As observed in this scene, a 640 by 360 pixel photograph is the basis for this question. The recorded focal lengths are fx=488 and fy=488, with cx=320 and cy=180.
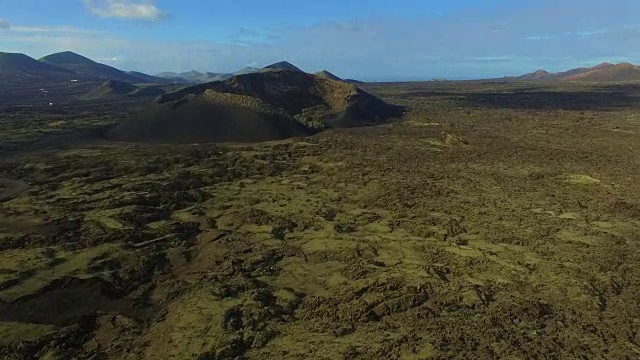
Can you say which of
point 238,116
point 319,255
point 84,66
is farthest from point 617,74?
point 84,66

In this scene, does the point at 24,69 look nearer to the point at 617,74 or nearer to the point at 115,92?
the point at 115,92

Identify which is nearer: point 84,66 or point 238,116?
point 238,116

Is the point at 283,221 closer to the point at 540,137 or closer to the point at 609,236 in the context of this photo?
the point at 609,236

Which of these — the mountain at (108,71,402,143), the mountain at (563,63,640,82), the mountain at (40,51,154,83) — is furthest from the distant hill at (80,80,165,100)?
the mountain at (563,63,640,82)

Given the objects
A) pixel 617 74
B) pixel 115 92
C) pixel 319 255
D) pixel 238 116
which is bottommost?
pixel 319 255

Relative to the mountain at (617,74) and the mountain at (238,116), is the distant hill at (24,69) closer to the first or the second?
the mountain at (238,116)

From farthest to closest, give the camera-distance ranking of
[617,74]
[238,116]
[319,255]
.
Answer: [617,74] → [238,116] → [319,255]
